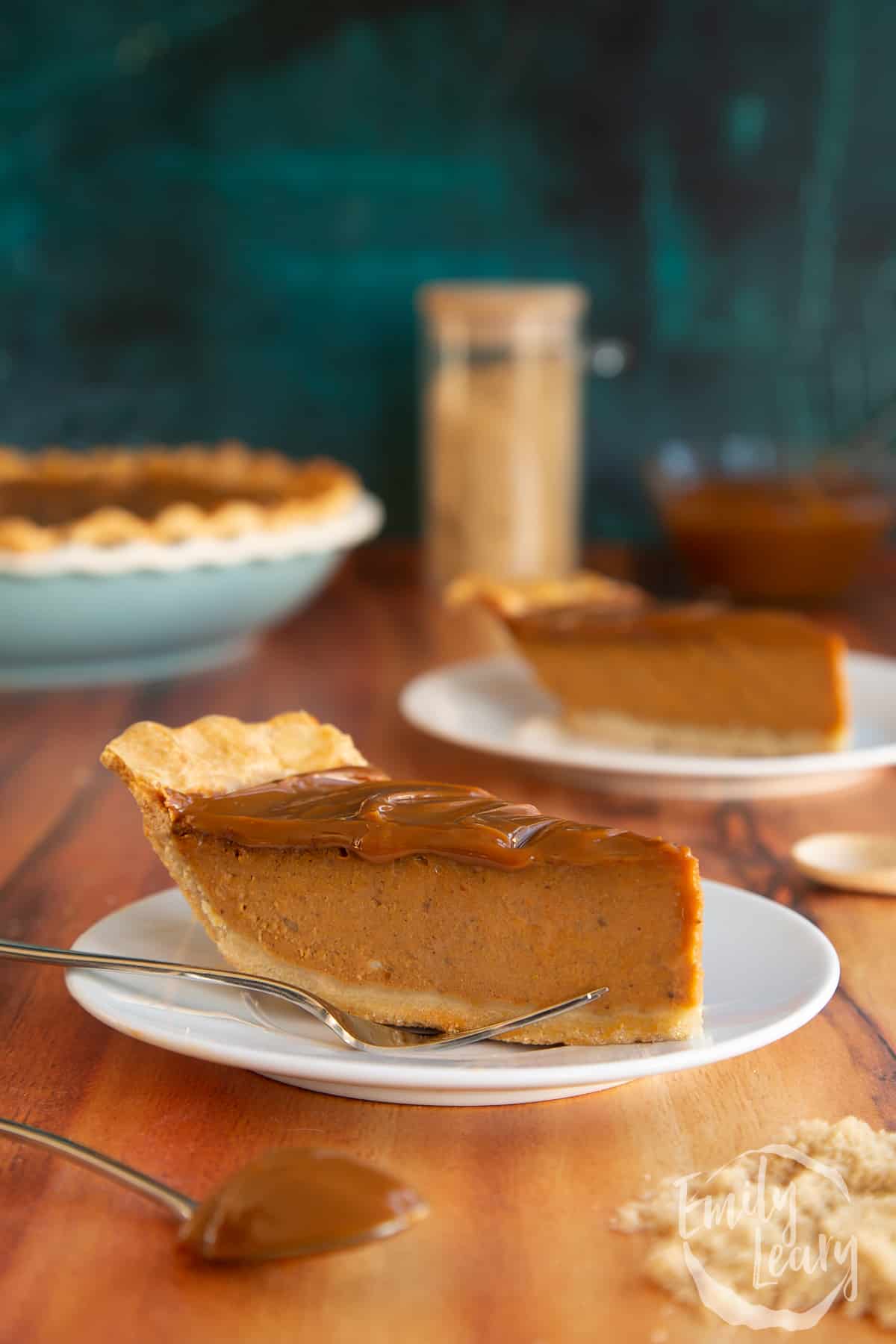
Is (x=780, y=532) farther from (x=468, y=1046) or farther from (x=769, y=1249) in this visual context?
(x=769, y=1249)

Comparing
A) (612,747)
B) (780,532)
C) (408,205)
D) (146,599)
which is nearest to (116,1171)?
(612,747)

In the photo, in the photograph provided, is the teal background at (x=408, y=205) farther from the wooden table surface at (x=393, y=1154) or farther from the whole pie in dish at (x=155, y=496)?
the wooden table surface at (x=393, y=1154)

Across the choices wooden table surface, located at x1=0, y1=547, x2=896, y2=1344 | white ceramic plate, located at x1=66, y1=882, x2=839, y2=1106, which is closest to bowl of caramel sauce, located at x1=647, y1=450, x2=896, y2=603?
wooden table surface, located at x1=0, y1=547, x2=896, y2=1344

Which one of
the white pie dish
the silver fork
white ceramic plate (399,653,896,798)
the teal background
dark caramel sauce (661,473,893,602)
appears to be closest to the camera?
the silver fork

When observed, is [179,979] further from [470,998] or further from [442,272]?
[442,272]

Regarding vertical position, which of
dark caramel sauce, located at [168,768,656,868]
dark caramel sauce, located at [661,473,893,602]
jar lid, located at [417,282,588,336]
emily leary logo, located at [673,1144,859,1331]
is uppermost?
jar lid, located at [417,282,588,336]

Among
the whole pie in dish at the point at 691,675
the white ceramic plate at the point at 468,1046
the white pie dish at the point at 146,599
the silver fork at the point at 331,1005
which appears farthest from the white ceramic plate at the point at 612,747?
the silver fork at the point at 331,1005

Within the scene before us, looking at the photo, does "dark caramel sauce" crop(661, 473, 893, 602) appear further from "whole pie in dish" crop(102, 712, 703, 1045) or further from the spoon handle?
the spoon handle
